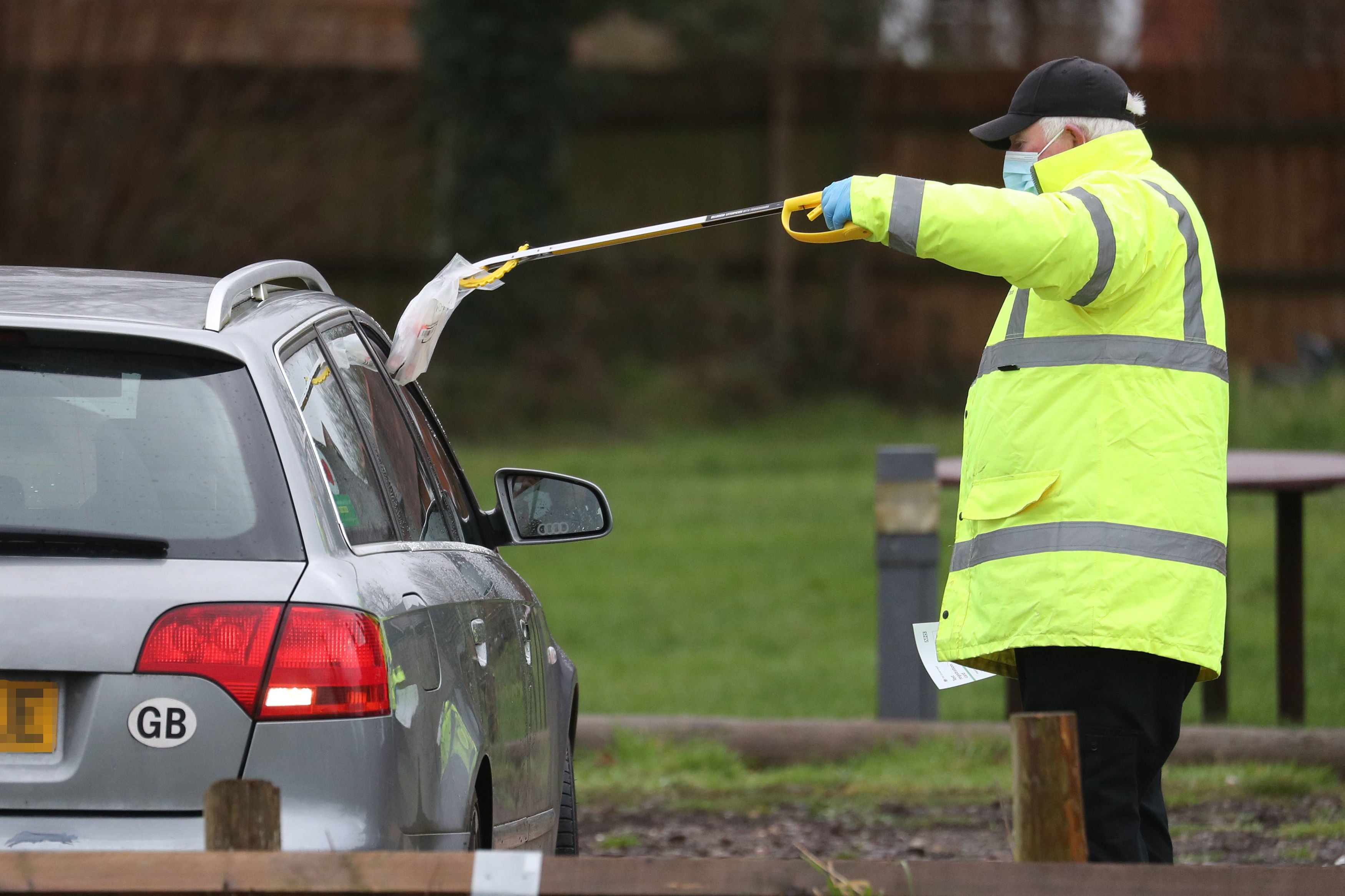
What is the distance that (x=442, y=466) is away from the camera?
4.27 m

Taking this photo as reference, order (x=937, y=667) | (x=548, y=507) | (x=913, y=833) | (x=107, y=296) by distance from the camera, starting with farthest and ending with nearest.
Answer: (x=913, y=833) → (x=548, y=507) → (x=937, y=667) → (x=107, y=296)

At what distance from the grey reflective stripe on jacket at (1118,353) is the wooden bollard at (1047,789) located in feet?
3.97

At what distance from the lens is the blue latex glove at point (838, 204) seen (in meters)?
3.47

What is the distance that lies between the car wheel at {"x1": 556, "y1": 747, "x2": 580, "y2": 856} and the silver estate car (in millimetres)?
1137

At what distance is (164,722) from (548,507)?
183 centimetres

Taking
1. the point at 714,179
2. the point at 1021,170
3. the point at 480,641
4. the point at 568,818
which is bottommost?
the point at 568,818

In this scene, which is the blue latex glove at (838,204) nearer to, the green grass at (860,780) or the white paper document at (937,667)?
the white paper document at (937,667)

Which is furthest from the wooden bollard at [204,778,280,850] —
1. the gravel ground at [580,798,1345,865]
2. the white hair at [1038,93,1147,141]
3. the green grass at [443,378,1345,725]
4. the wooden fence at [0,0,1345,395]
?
the wooden fence at [0,0,1345,395]

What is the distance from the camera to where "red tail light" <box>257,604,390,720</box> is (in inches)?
106

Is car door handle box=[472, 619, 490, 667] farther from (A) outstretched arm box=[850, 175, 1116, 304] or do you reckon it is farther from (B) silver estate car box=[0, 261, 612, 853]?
(A) outstretched arm box=[850, 175, 1116, 304]

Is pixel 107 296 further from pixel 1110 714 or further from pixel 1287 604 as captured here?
pixel 1287 604

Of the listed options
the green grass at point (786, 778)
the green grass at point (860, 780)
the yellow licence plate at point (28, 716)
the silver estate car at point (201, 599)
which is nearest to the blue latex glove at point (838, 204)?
the silver estate car at point (201, 599)

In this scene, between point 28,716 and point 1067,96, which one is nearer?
point 28,716

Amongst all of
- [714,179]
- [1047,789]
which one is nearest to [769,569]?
[1047,789]
